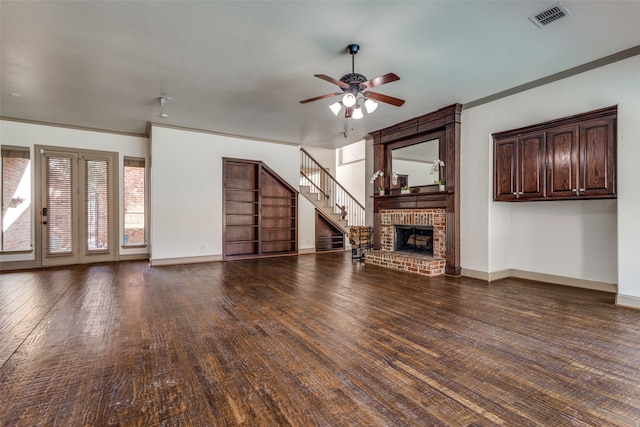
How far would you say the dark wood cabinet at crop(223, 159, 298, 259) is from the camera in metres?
7.68

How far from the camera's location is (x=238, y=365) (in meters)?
2.31

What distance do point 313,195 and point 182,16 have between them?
611 centimetres

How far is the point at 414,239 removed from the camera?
673 centimetres

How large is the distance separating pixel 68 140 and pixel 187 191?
2816 mm

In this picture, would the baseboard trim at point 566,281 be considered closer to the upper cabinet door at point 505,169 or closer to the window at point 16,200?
the upper cabinet door at point 505,169

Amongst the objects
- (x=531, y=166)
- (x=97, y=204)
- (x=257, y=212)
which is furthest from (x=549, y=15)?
(x=97, y=204)

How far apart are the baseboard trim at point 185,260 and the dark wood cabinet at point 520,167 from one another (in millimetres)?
6109

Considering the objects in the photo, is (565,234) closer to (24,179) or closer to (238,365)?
(238,365)

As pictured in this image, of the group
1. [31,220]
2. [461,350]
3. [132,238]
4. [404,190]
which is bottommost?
[461,350]

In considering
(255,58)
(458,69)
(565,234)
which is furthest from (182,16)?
(565,234)

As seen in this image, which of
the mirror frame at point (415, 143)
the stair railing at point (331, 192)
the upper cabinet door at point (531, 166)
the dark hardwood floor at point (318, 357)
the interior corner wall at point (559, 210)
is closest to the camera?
the dark hardwood floor at point (318, 357)

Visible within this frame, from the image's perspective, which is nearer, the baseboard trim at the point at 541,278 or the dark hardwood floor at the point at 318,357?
the dark hardwood floor at the point at 318,357

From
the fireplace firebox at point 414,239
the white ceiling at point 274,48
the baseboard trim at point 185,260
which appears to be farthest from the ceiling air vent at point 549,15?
the baseboard trim at point 185,260

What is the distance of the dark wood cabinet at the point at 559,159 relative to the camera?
3910 millimetres
